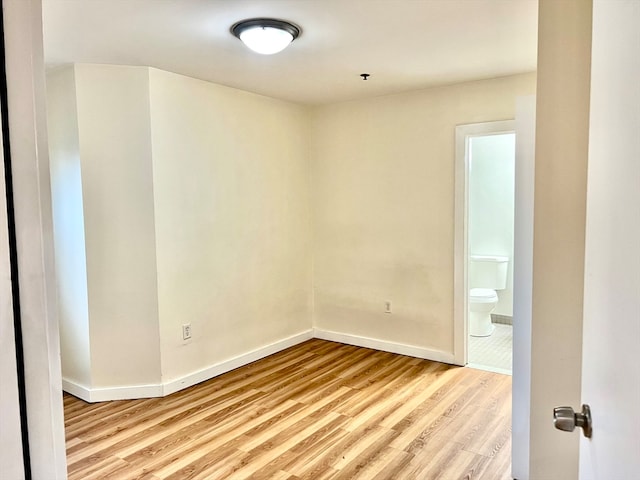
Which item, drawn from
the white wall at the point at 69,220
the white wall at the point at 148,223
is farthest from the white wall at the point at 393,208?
the white wall at the point at 69,220

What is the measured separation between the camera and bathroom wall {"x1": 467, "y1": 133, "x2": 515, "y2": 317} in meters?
5.21

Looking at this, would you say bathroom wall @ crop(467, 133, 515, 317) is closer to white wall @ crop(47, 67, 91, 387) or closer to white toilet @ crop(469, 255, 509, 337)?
white toilet @ crop(469, 255, 509, 337)

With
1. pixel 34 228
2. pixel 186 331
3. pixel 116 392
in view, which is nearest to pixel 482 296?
pixel 186 331

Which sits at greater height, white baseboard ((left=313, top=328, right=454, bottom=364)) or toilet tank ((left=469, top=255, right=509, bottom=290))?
toilet tank ((left=469, top=255, right=509, bottom=290))

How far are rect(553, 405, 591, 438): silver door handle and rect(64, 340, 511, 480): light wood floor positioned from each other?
158 cm

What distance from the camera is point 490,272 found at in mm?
5230

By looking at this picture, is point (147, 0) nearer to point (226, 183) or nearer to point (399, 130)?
point (226, 183)

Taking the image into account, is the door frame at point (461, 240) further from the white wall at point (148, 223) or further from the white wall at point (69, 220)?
the white wall at point (69, 220)

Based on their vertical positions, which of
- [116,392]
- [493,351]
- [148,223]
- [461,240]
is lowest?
[493,351]

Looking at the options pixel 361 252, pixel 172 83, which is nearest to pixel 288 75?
pixel 172 83

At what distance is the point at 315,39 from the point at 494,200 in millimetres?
3477

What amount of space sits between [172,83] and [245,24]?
116 centimetres

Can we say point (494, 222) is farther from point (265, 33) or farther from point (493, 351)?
point (265, 33)

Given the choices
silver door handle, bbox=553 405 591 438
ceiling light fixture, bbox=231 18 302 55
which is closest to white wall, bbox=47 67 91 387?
ceiling light fixture, bbox=231 18 302 55
